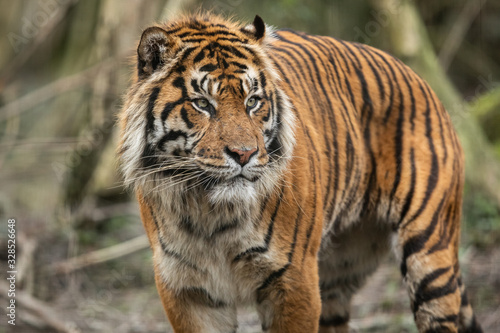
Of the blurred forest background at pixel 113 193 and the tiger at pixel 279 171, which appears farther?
the blurred forest background at pixel 113 193

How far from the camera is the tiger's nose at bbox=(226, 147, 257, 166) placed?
8.71 feet

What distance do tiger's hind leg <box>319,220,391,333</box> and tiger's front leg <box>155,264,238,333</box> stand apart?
92 cm

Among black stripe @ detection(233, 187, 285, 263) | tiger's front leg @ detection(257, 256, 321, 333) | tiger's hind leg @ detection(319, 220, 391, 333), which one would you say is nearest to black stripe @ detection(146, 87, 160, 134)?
black stripe @ detection(233, 187, 285, 263)

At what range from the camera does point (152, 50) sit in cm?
283

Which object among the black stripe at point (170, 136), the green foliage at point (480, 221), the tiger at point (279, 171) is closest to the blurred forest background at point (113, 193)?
the green foliage at point (480, 221)

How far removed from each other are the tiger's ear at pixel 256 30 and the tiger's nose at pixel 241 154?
0.70m

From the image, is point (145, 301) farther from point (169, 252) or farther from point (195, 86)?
point (195, 86)

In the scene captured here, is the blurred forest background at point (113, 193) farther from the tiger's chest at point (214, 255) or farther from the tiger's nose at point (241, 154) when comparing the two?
the tiger's nose at point (241, 154)

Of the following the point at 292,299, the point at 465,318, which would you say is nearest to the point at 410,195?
the point at 465,318

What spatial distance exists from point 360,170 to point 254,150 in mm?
1233

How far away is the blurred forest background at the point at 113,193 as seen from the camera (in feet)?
18.3

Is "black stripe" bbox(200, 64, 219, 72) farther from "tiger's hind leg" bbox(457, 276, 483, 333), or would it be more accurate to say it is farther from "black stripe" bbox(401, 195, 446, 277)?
"tiger's hind leg" bbox(457, 276, 483, 333)

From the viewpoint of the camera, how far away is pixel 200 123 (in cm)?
274

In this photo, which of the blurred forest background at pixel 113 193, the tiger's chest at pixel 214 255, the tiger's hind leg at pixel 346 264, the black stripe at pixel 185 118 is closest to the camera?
the black stripe at pixel 185 118
